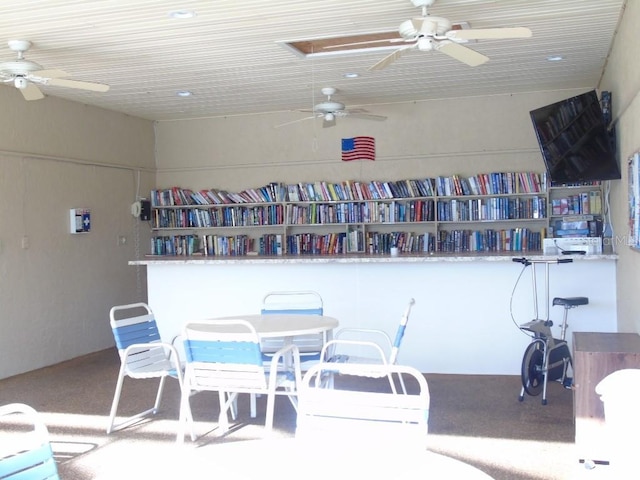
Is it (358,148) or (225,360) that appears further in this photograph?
(358,148)

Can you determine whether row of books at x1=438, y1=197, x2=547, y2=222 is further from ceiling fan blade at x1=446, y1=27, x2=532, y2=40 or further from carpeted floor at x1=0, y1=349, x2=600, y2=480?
ceiling fan blade at x1=446, y1=27, x2=532, y2=40

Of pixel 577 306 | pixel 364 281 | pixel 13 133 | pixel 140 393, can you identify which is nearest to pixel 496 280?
pixel 577 306

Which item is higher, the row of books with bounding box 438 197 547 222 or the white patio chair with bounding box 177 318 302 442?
the row of books with bounding box 438 197 547 222

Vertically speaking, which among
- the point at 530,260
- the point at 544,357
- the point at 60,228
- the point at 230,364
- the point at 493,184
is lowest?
the point at 544,357

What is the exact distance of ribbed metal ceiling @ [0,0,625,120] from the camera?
4773 millimetres

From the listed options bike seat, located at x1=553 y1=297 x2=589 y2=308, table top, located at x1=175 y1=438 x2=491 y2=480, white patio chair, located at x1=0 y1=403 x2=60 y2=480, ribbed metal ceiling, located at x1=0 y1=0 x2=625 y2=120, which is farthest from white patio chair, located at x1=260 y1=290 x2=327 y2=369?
white patio chair, located at x1=0 y1=403 x2=60 y2=480

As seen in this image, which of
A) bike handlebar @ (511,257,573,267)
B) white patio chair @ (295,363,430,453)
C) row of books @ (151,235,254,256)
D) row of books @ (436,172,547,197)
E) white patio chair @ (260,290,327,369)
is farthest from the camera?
row of books @ (151,235,254,256)

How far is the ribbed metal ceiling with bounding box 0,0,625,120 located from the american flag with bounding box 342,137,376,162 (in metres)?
0.45

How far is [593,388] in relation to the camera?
3727 mm

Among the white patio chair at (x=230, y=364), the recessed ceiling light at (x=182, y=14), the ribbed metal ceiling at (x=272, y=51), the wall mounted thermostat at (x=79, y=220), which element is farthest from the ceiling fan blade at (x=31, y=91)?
the white patio chair at (x=230, y=364)

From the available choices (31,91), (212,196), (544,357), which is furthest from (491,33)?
(212,196)

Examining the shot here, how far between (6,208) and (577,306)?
5.28m

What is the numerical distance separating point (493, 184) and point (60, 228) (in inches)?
193

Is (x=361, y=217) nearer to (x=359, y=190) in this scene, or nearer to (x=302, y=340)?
(x=359, y=190)
